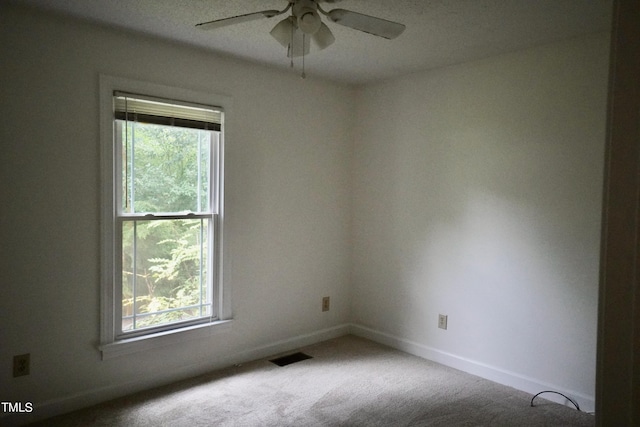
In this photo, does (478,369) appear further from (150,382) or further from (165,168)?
(165,168)

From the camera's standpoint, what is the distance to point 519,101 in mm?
3096

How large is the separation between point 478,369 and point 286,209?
1.97 m

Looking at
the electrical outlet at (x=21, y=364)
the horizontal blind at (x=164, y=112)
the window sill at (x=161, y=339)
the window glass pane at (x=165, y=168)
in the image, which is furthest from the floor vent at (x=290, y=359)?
the horizontal blind at (x=164, y=112)

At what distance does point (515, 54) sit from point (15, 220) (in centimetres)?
334

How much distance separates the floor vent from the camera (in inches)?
139

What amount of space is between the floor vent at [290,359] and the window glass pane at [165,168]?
1.34 metres

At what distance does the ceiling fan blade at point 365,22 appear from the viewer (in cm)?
195

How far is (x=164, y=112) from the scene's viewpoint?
9.95 feet

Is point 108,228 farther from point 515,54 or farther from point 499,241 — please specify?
point 515,54

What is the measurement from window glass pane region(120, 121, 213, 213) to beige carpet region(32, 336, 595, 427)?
126cm

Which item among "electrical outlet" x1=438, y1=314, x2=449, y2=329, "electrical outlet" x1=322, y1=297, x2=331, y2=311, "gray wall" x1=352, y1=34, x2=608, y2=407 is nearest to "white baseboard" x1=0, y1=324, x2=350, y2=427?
"electrical outlet" x1=322, y1=297, x2=331, y2=311

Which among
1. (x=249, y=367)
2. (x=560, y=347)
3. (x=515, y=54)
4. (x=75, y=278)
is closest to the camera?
(x=75, y=278)

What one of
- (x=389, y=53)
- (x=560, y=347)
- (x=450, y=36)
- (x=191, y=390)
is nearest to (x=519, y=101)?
(x=450, y=36)

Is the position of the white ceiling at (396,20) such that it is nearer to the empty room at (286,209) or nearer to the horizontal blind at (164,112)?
the empty room at (286,209)
